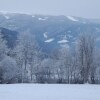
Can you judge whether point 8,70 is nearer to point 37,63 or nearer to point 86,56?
point 37,63

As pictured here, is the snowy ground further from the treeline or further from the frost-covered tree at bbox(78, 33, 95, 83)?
the frost-covered tree at bbox(78, 33, 95, 83)

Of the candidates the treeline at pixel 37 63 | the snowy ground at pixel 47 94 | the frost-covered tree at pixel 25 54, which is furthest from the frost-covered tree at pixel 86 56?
the snowy ground at pixel 47 94

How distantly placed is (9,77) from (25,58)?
6568 mm

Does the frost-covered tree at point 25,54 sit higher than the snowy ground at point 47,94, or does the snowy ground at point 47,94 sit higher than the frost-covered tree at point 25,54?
the frost-covered tree at point 25,54

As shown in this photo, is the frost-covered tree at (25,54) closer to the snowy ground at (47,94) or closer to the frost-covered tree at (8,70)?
the frost-covered tree at (8,70)

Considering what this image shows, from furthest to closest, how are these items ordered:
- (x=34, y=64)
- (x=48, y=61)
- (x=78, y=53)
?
(x=48, y=61) < (x=34, y=64) < (x=78, y=53)

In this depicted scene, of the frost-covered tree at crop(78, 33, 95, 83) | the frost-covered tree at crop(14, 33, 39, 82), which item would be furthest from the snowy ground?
the frost-covered tree at crop(14, 33, 39, 82)

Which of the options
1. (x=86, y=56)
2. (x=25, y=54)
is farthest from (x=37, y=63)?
(x=86, y=56)

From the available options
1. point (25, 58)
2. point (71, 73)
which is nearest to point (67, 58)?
point (71, 73)

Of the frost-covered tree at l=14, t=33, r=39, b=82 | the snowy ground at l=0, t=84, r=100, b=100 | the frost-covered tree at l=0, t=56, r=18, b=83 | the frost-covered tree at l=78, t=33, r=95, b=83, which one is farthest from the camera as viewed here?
the frost-covered tree at l=14, t=33, r=39, b=82

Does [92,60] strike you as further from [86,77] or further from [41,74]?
[41,74]

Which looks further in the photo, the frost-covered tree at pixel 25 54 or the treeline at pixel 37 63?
the frost-covered tree at pixel 25 54

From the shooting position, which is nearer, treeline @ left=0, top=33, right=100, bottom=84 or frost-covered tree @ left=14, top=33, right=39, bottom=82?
treeline @ left=0, top=33, right=100, bottom=84

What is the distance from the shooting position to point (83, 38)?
53.3 m
